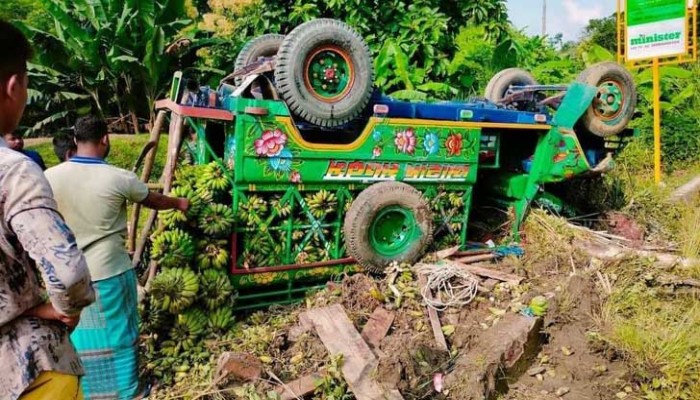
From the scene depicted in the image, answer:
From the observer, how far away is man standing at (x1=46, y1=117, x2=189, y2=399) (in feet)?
10.6

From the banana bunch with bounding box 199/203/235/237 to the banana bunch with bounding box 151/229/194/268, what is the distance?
0.52 feet

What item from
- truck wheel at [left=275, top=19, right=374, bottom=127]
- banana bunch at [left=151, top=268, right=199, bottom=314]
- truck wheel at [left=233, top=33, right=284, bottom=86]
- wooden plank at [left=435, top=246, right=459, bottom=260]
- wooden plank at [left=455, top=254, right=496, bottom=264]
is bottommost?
wooden plank at [left=455, top=254, right=496, bottom=264]

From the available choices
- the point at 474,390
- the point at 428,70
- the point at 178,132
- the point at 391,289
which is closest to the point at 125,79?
the point at 428,70

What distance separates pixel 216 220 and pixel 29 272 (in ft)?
8.15

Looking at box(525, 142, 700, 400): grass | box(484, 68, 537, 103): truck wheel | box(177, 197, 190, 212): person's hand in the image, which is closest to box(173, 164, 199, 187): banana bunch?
box(177, 197, 190, 212): person's hand

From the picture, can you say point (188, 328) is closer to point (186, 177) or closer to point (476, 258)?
point (186, 177)

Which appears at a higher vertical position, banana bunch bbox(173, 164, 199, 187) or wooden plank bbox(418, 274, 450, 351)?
banana bunch bbox(173, 164, 199, 187)

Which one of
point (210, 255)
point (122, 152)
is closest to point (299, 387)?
point (210, 255)

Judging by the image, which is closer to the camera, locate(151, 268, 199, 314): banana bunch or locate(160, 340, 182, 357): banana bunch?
locate(151, 268, 199, 314): banana bunch

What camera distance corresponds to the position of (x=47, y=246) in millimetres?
1504

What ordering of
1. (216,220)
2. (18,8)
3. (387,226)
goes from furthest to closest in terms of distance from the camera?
1. (18,8)
2. (387,226)
3. (216,220)

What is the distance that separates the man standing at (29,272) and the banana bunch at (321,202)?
3.02 meters

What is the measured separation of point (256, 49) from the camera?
→ 555 centimetres

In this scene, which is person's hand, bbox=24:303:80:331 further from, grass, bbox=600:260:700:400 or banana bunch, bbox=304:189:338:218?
grass, bbox=600:260:700:400
